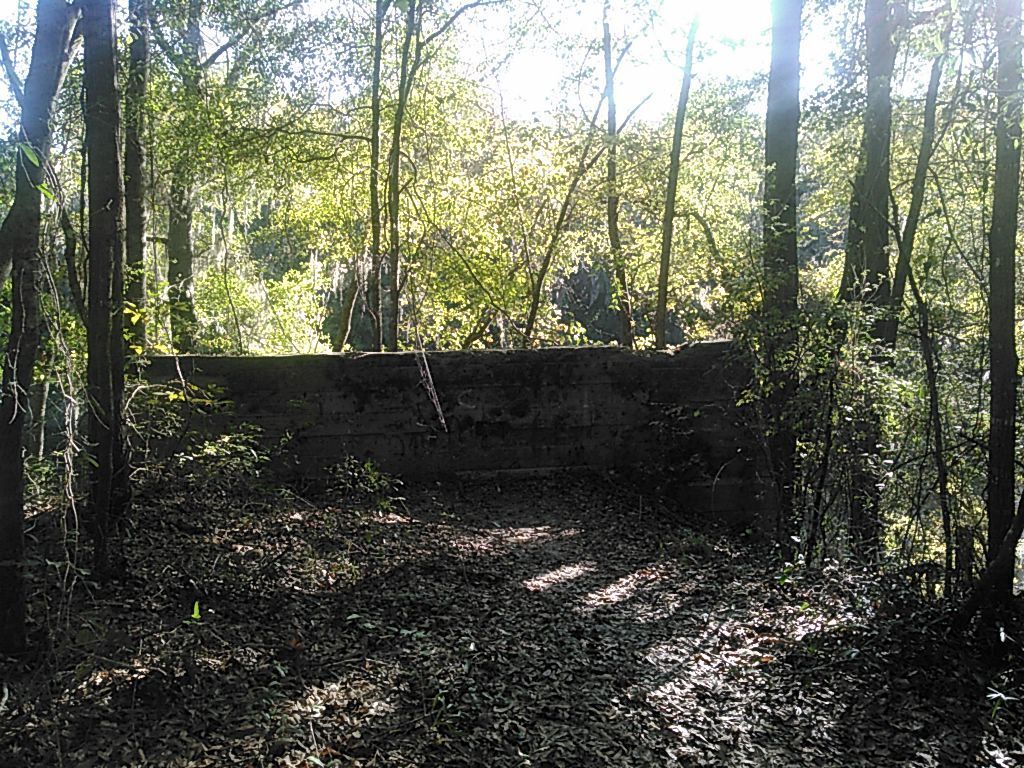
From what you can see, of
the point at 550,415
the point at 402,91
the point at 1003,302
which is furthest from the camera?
the point at 402,91

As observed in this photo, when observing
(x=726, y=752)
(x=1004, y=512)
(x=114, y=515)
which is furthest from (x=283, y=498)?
(x=1004, y=512)

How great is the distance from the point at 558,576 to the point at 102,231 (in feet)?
12.1

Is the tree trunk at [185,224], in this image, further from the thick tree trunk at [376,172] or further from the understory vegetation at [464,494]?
the thick tree trunk at [376,172]

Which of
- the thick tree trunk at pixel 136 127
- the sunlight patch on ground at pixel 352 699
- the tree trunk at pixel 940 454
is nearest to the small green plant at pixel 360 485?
the thick tree trunk at pixel 136 127

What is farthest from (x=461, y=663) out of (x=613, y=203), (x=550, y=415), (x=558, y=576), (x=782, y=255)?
(x=613, y=203)

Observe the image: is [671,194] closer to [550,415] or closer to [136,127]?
[550,415]

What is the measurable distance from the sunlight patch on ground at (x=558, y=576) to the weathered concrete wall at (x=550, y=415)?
2697 mm

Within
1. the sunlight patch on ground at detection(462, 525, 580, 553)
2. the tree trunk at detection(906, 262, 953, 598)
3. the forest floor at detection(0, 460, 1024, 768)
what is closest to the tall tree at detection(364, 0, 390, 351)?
the sunlight patch on ground at detection(462, 525, 580, 553)

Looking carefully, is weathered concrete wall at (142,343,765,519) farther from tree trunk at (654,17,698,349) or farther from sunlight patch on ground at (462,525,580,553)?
sunlight patch on ground at (462,525,580,553)

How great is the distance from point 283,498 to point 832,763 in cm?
463

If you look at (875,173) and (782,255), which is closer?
(782,255)

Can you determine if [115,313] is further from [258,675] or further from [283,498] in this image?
[283,498]

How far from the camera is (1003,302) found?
4.70 metres

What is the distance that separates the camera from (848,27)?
8.78 m
